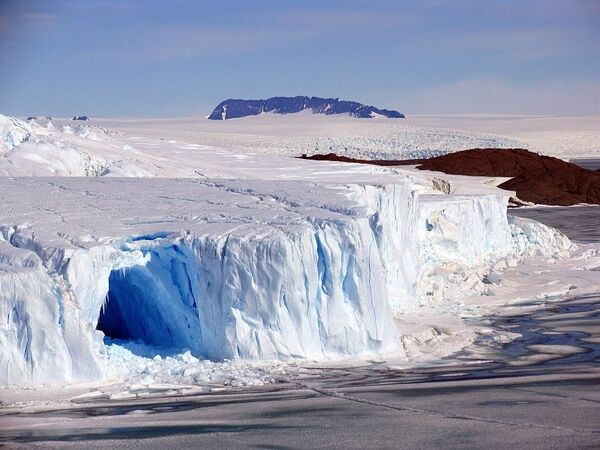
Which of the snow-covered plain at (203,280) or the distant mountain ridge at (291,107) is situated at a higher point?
the distant mountain ridge at (291,107)

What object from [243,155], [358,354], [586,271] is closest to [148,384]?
[358,354]

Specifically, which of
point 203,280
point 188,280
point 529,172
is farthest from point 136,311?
point 529,172

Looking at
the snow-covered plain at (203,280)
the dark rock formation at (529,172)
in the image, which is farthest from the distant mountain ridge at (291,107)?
the snow-covered plain at (203,280)

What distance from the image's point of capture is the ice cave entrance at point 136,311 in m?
11.8

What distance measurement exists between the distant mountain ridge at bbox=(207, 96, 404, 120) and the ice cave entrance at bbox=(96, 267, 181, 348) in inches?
3621

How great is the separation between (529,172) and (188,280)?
32308 millimetres

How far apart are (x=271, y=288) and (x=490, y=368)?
99.6 inches

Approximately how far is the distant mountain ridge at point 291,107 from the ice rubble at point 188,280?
91.7 meters

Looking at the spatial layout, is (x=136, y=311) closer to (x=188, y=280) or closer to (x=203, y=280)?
(x=188, y=280)

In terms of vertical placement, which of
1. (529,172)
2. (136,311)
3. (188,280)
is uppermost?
(529,172)

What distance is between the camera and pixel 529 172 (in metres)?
42.1

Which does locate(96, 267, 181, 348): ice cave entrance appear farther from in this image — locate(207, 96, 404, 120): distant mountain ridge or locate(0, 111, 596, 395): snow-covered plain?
locate(207, 96, 404, 120): distant mountain ridge

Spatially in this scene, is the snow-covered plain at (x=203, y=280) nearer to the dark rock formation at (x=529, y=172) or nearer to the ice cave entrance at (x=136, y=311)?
the ice cave entrance at (x=136, y=311)

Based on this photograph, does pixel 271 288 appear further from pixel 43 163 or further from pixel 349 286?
pixel 43 163
